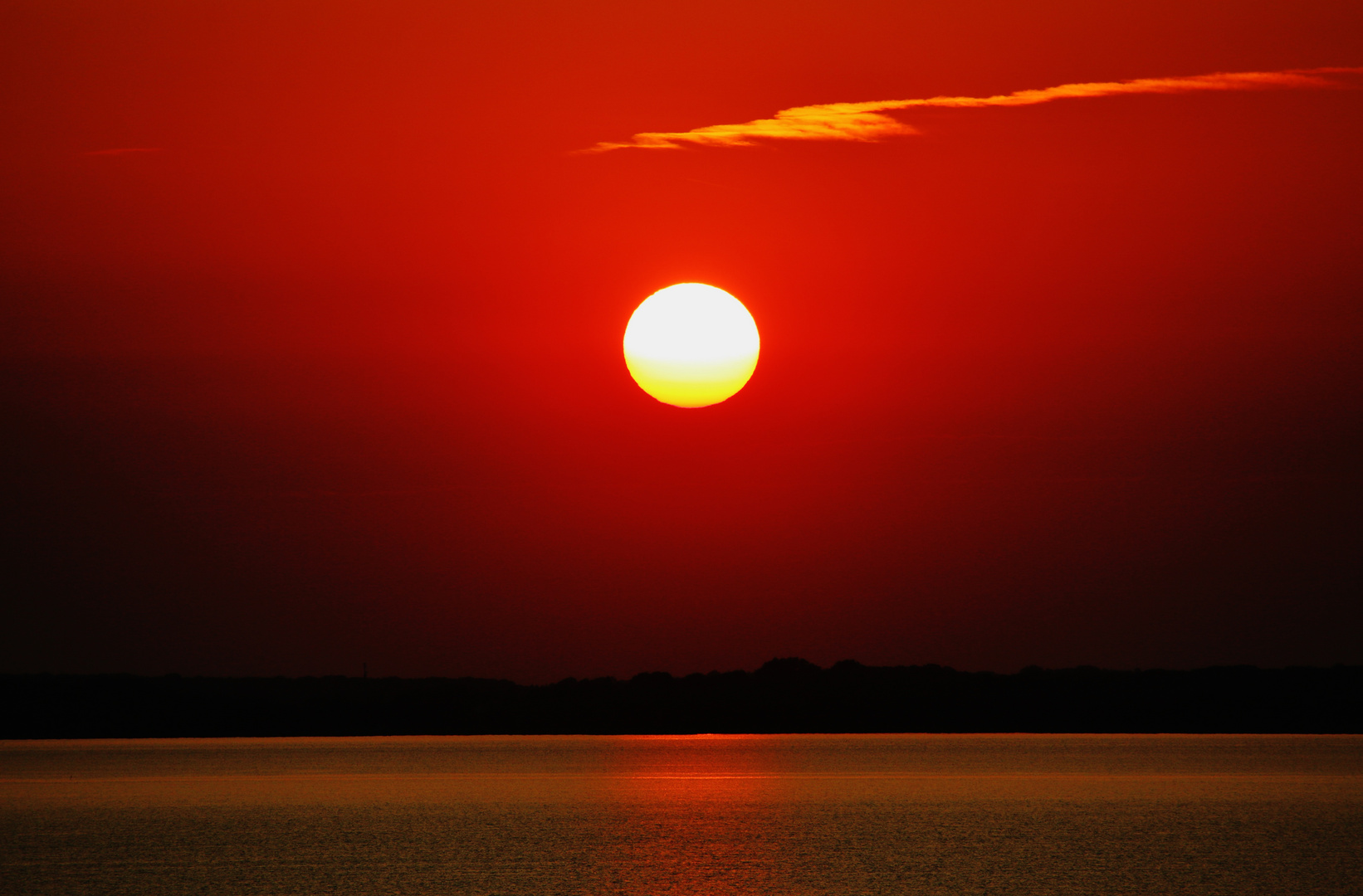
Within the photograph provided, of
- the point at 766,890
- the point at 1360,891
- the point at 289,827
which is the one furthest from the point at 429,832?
the point at 1360,891

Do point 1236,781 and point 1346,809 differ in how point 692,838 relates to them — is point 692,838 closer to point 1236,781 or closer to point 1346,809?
point 1346,809

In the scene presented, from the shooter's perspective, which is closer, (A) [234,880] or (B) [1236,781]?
(A) [234,880]

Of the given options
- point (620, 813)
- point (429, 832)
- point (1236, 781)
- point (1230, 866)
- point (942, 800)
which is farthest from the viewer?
point (1236, 781)

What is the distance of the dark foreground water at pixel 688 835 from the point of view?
5322 centimetres

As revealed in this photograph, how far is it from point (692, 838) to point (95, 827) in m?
31.4

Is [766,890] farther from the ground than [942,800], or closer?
closer

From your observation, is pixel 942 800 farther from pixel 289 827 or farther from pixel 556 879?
pixel 556 879

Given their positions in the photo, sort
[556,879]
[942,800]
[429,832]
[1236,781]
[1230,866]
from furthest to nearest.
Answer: [1236,781] < [942,800] < [429,832] < [1230,866] < [556,879]

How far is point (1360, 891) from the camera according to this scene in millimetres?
49969

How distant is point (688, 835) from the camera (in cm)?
7425

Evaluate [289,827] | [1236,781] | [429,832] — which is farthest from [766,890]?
[1236,781]

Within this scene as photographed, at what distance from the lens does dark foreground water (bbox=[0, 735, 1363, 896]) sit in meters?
53.2

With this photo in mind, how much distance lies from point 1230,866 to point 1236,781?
87.7m

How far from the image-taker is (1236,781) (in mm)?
140625
